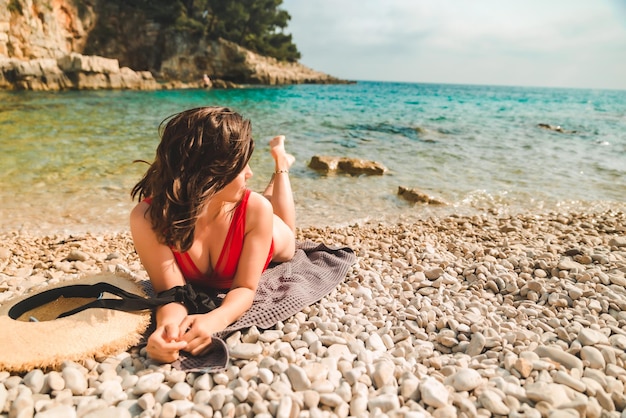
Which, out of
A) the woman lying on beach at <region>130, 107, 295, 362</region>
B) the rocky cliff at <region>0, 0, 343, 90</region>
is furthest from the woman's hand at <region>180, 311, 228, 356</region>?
the rocky cliff at <region>0, 0, 343, 90</region>

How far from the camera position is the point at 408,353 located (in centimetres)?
236

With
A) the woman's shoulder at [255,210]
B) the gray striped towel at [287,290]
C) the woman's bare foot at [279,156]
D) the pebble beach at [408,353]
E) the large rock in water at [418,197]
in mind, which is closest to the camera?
the pebble beach at [408,353]

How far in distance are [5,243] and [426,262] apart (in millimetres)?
4485

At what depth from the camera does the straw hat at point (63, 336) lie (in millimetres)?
2070

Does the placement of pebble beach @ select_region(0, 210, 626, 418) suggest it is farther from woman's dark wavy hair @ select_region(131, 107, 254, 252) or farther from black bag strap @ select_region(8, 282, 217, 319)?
woman's dark wavy hair @ select_region(131, 107, 254, 252)

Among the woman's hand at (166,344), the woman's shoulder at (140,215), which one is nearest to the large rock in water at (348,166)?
the woman's shoulder at (140,215)

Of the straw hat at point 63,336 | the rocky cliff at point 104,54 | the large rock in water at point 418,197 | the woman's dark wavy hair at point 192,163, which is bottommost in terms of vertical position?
the large rock in water at point 418,197

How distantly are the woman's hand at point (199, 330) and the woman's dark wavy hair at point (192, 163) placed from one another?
50 centimetres

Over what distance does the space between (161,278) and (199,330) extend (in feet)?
1.81

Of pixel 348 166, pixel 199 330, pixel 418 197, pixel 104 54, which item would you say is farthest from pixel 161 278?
pixel 104 54

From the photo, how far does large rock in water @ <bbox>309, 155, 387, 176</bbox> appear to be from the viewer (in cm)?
814

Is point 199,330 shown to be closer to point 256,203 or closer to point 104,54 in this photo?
point 256,203

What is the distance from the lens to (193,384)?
80.7 inches

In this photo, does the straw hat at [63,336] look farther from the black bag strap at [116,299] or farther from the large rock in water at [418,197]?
the large rock in water at [418,197]
